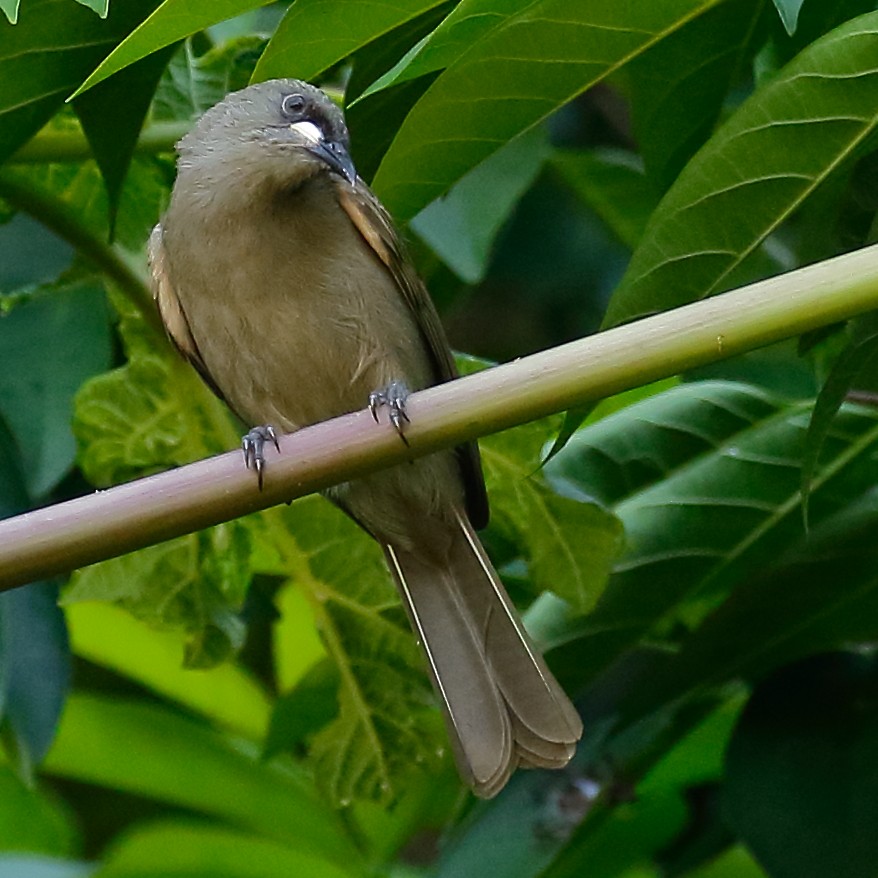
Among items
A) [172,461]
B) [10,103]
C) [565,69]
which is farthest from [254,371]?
[565,69]

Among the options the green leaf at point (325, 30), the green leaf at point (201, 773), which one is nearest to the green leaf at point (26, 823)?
the green leaf at point (201, 773)

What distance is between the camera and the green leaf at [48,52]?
1.86 meters

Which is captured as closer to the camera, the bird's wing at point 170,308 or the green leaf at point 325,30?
the green leaf at point 325,30

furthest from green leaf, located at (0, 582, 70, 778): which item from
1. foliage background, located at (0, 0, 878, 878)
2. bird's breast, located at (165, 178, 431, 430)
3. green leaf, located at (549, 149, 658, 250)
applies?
green leaf, located at (549, 149, 658, 250)

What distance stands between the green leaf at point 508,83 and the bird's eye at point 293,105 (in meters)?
0.71

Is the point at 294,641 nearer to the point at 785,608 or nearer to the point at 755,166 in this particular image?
the point at 785,608

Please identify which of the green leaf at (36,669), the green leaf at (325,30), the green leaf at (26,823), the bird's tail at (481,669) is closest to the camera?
the green leaf at (325,30)

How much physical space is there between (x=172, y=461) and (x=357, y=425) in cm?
108

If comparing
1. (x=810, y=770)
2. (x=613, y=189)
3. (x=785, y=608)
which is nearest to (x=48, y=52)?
(x=785, y=608)

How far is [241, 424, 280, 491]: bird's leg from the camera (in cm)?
150

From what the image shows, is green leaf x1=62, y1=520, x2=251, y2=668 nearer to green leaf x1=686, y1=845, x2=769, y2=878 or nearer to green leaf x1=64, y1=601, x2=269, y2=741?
green leaf x1=64, y1=601, x2=269, y2=741

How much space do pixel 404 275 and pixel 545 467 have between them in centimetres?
48

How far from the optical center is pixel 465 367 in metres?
2.58

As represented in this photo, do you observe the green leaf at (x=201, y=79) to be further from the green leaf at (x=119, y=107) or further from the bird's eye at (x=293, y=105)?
the green leaf at (x=119, y=107)
